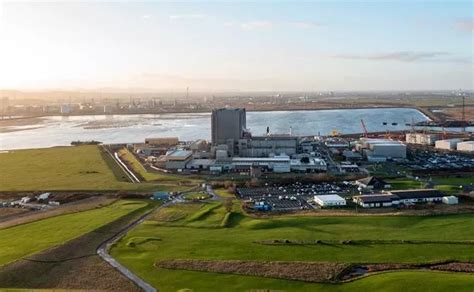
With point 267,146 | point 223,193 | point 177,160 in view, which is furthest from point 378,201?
point 267,146

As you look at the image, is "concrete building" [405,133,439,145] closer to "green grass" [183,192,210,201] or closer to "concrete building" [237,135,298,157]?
"concrete building" [237,135,298,157]

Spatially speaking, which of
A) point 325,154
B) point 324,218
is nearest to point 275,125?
point 325,154

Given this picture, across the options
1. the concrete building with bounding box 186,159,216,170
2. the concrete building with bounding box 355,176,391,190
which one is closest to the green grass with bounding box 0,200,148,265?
the concrete building with bounding box 186,159,216,170

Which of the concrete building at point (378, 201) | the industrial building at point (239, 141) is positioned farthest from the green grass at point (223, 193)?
the industrial building at point (239, 141)

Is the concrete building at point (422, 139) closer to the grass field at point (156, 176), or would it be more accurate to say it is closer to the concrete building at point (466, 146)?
the concrete building at point (466, 146)

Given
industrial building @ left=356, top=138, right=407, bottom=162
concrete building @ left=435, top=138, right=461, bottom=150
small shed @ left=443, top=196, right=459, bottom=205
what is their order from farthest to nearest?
concrete building @ left=435, top=138, right=461, bottom=150, industrial building @ left=356, top=138, right=407, bottom=162, small shed @ left=443, top=196, right=459, bottom=205

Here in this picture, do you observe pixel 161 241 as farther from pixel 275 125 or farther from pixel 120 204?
pixel 275 125
